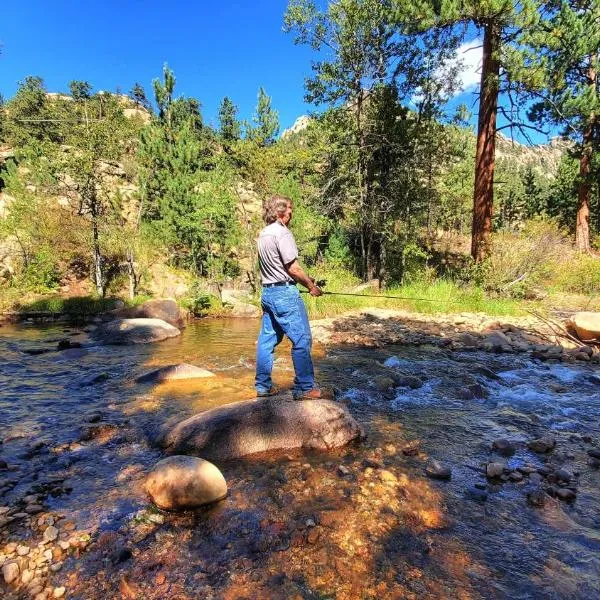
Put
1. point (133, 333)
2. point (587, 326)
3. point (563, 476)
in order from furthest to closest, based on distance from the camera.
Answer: point (133, 333)
point (587, 326)
point (563, 476)

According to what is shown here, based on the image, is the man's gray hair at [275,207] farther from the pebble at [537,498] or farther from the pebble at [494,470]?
the pebble at [537,498]

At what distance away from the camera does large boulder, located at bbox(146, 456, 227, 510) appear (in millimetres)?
2971

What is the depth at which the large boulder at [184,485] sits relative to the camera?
297 centimetres

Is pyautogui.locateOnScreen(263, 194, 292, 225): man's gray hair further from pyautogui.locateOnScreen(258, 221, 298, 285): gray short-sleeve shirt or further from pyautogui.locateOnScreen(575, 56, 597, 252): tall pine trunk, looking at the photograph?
pyautogui.locateOnScreen(575, 56, 597, 252): tall pine trunk

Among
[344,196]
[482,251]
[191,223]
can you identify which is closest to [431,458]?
[482,251]

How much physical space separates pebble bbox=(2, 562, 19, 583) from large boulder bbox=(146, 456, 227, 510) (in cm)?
87

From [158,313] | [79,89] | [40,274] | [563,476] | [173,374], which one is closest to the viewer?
[563,476]

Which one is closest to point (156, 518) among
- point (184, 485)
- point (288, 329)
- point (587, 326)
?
point (184, 485)

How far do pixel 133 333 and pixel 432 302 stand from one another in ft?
26.3

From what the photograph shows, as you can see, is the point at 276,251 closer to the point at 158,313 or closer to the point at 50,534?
the point at 50,534

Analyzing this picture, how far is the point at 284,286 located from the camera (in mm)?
4297

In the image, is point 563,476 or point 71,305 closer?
point 563,476

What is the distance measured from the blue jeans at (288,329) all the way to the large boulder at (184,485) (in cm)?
151

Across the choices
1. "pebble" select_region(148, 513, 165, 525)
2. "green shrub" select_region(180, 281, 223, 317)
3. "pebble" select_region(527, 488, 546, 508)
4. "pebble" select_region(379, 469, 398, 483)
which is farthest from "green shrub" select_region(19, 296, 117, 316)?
"pebble" select_region(527, 488, 546, 508)
